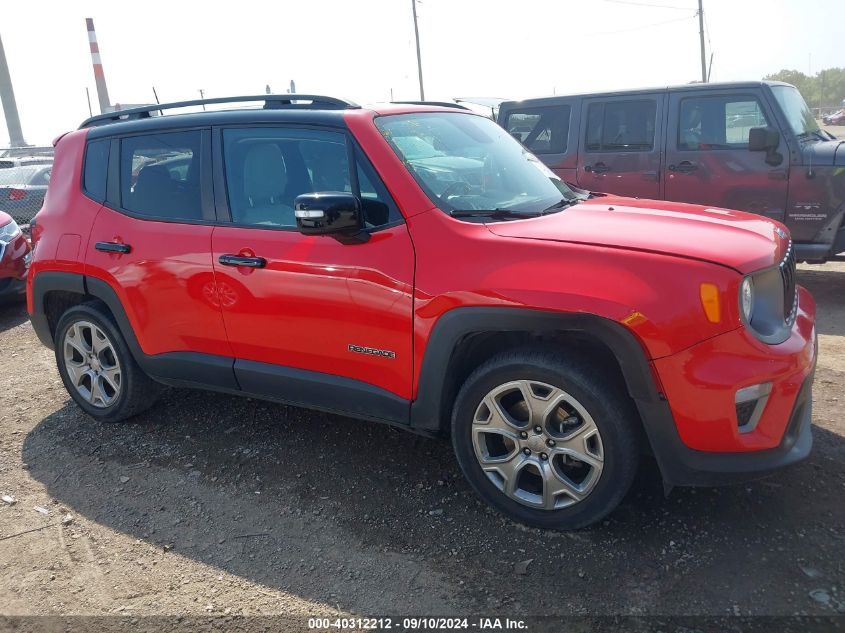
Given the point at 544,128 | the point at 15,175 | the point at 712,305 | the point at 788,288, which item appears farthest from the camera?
the point at 15,175

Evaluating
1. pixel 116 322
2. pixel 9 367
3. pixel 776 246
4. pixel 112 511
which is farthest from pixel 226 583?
pixel 9 367

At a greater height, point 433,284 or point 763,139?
point 763,139

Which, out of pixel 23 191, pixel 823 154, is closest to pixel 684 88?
pixel 823 154

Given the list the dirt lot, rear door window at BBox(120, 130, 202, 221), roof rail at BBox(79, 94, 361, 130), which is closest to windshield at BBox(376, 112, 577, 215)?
roof rail at BBox(79, 94, 361, 130)

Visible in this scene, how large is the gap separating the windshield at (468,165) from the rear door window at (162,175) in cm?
112

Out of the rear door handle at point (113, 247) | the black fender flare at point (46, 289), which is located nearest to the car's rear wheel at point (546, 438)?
the rear door handle at point (113, 247)

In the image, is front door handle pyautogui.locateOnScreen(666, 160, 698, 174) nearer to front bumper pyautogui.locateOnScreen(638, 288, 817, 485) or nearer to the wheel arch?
front bumper pyautogui.locateOnScreen(638, 288, 817, 485)

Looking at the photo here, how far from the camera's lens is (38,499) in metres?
3.52

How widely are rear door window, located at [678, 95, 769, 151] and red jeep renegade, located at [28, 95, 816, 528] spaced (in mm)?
3212

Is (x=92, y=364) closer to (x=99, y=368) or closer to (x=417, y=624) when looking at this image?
(x=99, y=368)

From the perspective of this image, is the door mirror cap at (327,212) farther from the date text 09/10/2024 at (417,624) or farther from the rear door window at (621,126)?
the rear door window at (621,126)

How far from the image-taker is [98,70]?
27.6 m

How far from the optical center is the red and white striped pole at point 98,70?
27141 millimetres

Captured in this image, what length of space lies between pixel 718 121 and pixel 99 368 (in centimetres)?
567
